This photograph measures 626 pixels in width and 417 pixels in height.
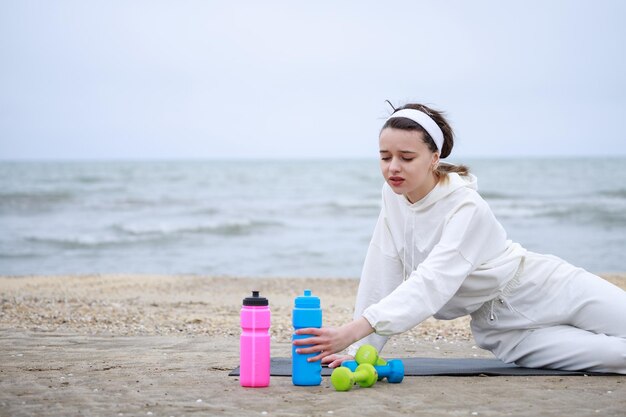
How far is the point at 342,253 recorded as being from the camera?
59.0ft

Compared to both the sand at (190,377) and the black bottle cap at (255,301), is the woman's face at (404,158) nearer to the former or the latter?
the black bottle cap at (255,301)

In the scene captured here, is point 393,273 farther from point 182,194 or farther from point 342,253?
point 182,194

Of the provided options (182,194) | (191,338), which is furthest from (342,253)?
(182,194)

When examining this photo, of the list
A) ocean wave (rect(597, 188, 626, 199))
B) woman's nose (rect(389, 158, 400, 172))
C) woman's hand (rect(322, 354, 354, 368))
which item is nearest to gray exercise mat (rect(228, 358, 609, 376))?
woman's hand (rect(322, 354, 354, 368))

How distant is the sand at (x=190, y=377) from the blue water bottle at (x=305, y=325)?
0.23ft

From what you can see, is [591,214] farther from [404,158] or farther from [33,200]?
[404,158]

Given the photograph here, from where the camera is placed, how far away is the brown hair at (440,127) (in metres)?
4.50

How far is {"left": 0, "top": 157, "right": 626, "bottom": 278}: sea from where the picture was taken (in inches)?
648

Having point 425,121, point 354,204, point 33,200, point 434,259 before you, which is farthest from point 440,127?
point 33,200

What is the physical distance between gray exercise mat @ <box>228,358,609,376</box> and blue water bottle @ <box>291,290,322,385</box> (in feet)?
1.37

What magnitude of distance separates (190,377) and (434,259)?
160cm

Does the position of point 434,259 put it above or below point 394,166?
below

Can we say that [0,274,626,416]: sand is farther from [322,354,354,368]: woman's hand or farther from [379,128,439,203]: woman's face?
[379,128,439,203]: woman's face

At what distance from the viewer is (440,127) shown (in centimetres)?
466
